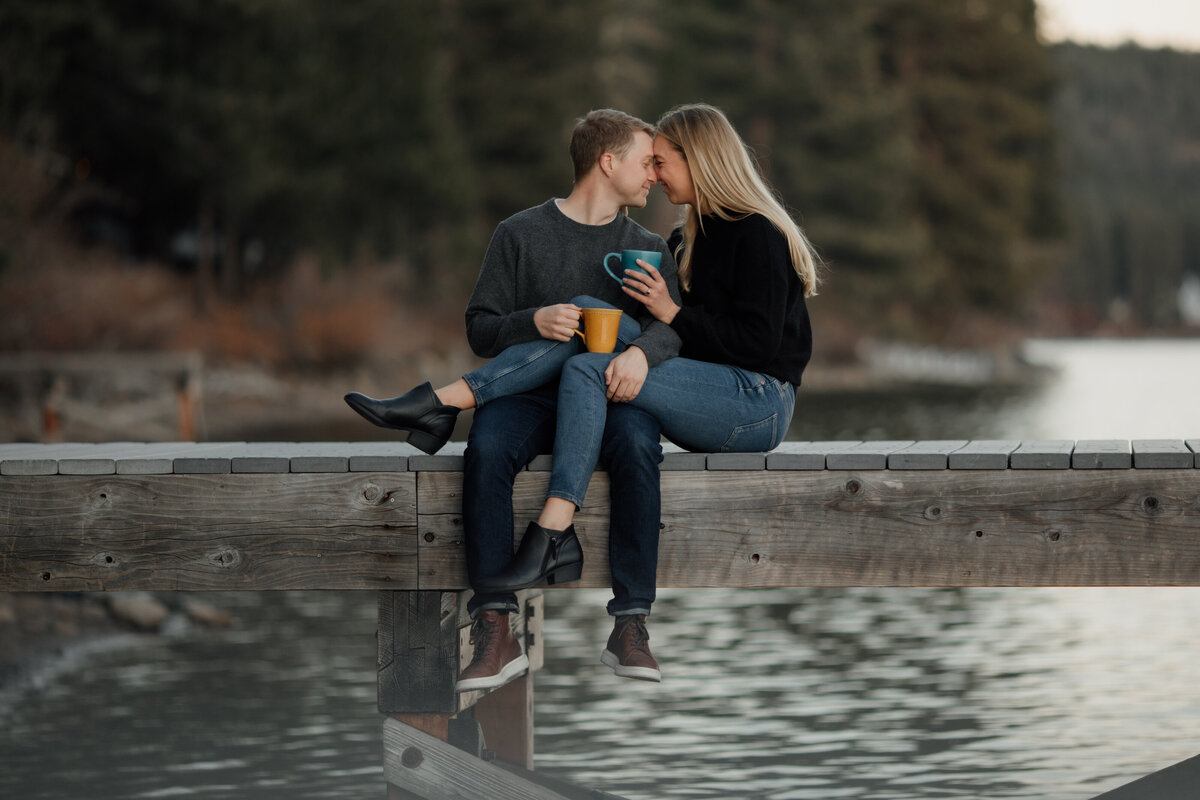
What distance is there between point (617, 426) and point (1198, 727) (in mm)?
4932

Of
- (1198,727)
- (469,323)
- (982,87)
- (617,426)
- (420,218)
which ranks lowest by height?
(1198,727)

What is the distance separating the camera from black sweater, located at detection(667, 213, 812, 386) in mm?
5223

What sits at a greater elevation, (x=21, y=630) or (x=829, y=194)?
(x=829, y=194)

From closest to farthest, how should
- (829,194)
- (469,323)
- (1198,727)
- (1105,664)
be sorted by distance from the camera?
1. (469,323)
2. (1198,727)
3. (1105,664)
4. (829,194)

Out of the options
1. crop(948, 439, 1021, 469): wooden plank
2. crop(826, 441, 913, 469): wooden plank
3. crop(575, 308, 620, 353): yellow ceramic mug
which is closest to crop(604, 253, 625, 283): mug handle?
crop(575, 308, 620, 353): yellow ceramic mug

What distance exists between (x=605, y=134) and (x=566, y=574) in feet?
4.48

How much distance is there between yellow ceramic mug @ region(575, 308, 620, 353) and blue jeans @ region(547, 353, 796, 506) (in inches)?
2.0

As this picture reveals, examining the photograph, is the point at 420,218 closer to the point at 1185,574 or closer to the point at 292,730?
the point at 292,730

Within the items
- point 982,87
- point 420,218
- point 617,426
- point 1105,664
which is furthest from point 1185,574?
point 982,87

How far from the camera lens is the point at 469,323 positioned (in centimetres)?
553

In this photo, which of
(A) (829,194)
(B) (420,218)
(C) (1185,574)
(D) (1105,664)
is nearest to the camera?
(C) (1185,574)

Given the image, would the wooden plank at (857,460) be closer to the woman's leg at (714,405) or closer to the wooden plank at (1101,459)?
the woman's leg at (714,405)

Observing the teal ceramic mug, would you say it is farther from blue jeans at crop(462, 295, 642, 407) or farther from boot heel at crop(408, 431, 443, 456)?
boot heel at crop(408, 431, 443, 456)

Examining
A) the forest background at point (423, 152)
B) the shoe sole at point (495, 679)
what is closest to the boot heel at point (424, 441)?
the shoe sole at point (495, 679)
